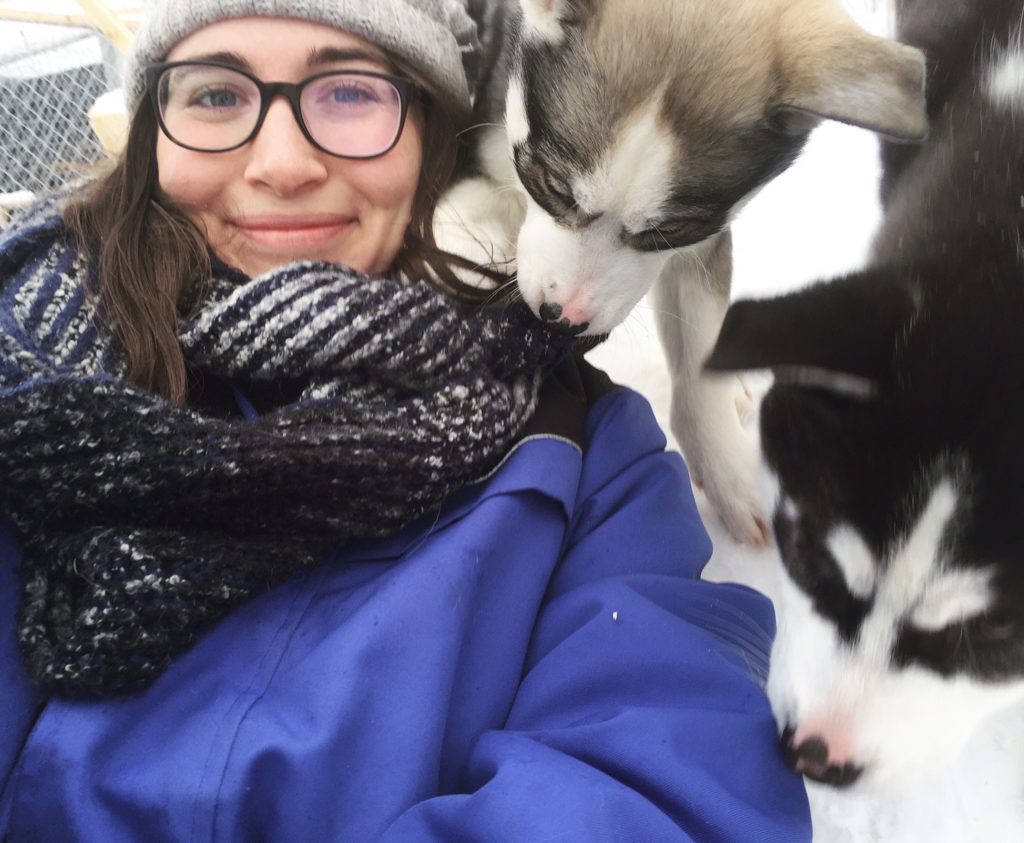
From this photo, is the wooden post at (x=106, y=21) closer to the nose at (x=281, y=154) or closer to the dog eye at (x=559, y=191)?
the nose at (x=281, y=154)

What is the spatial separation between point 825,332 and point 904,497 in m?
0.20

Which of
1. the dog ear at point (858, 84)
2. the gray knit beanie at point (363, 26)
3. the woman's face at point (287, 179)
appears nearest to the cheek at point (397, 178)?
the woman's face at point (287, 179)

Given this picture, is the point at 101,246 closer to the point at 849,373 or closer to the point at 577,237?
the point at 577,237

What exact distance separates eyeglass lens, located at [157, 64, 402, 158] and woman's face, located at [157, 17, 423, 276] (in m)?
0.02

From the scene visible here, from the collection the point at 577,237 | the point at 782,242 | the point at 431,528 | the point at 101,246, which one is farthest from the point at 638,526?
the point at 782,242

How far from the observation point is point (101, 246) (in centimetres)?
121

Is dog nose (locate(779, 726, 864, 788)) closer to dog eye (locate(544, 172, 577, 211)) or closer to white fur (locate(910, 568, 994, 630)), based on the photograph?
white fur (locate(910, 568, 994, 630))

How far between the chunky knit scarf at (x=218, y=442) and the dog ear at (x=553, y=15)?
411 mm

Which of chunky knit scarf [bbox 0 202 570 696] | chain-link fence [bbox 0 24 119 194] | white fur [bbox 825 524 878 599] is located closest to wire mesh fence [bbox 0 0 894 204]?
chain-link fence [bbox 0 24 119 194]

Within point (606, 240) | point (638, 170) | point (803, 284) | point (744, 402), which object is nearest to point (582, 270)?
point (606, 240)

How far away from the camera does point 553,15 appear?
1194 mm

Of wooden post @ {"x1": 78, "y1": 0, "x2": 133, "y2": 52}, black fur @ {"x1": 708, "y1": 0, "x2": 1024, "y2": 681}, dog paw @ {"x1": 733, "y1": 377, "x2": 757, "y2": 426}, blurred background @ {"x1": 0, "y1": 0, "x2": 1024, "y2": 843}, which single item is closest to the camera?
black fur @ {"x1": 708, "y1": 0, "x2": 1024, "y2": 681}

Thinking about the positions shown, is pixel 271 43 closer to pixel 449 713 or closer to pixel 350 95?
pixel 350 95

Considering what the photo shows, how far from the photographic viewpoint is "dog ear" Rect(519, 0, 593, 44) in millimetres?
1171
